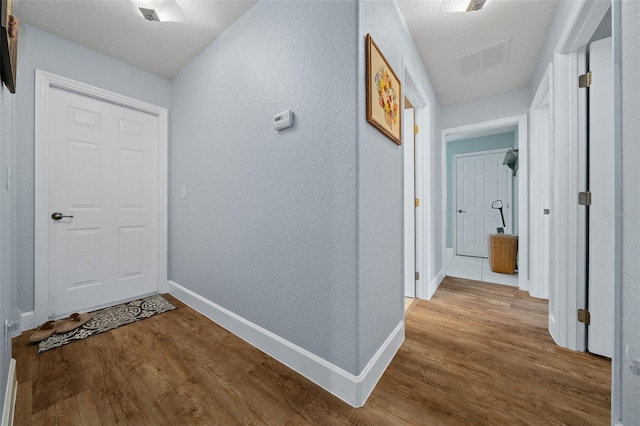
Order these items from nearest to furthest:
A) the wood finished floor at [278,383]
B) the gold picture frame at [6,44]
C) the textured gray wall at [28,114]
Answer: the gold picture frame at [6,44]
the wood finished floor at [278,383]
the textured gray wall at [28,114]

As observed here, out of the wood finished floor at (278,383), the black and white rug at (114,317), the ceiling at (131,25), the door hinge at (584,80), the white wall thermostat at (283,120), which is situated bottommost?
the wood finished floor at (278,383)

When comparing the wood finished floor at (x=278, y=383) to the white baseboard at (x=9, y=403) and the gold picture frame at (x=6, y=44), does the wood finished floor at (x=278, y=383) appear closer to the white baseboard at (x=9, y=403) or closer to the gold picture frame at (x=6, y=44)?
the white baseboard at (x=9, y=403)

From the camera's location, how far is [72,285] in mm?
2102

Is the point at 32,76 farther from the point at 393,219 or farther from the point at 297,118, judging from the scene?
the point at 393,219

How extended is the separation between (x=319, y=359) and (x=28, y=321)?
231 centimetres

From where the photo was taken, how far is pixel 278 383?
1.28m

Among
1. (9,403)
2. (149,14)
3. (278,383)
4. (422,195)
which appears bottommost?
(278,383)

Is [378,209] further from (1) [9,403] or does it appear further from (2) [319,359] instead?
(1) [9,403]

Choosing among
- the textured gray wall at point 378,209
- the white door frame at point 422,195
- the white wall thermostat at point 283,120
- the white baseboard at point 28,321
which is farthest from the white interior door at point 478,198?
the white baseboard at point 28,321

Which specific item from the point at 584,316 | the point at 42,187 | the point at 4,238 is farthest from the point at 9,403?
the point at 584,316

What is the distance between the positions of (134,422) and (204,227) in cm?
135

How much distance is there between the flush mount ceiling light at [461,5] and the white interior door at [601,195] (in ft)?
2.50

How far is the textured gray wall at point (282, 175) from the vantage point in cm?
119

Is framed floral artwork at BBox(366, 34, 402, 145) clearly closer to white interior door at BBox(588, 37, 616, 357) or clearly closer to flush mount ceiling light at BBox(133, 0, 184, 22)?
white interior door at BBox(588, 37, 616, 357)
